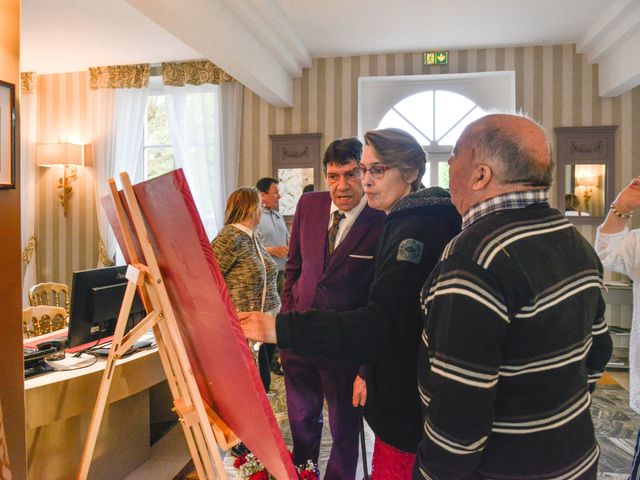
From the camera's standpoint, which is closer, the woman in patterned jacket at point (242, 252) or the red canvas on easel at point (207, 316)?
the red canvas on easel at point (207, 316)

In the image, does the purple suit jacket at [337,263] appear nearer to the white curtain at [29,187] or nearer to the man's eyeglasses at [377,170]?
the man's eyeglasses at [377,170]

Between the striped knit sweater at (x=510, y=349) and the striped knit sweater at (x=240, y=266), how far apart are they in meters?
1.91

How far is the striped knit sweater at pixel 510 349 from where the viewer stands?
81cm

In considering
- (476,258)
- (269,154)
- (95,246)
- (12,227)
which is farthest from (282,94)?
(476,258)

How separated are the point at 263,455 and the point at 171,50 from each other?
4.87 meters

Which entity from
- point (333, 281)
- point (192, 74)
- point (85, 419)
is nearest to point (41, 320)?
point (85, 419)

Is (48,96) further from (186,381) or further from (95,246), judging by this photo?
(186,381)

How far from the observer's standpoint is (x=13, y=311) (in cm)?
154

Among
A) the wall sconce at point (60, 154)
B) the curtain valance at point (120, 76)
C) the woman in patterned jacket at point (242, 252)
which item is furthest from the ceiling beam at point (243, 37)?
the wall sconce at point (60, 154)

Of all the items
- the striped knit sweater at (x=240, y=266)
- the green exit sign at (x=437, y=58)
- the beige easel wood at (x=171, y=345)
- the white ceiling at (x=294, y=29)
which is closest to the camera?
the beige easel wood at (x=171, y=345)

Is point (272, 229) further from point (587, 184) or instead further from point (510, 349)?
point (510, 349)

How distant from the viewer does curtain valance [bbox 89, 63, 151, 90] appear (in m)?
5.46

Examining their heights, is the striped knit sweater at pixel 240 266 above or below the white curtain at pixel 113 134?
below

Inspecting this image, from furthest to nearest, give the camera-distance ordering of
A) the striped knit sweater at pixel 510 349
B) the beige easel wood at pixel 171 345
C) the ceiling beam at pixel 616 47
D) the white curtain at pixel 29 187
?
1. the white curtain at pixel 29 187
2. the ceiling beam at pixel 616 47
3. the beige easel wood at pixel 171 345
4. the striped knit sweater at pixel 510 349
